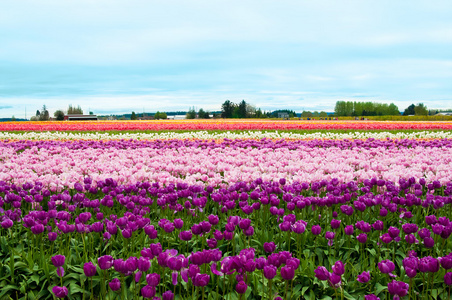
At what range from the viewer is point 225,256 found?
153 inches

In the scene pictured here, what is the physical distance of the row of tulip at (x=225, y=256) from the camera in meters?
2.83

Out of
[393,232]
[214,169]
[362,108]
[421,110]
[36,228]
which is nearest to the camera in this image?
[393,232]

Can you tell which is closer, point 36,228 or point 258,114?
point 36,228

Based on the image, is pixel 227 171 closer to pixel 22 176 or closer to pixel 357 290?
pixel 22 176

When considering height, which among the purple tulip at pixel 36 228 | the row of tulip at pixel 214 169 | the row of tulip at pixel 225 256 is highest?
the row of tulip at pixel 214 169

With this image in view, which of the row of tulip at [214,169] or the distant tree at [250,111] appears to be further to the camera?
the distant tree at [250,111]

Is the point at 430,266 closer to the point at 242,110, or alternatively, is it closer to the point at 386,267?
the point at 386,267

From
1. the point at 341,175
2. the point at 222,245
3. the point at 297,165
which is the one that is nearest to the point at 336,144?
the point at 297,165

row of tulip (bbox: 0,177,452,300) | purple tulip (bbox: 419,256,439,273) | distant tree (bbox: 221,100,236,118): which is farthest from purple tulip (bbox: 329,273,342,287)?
distant tree (bbox: 221,100,236,118)

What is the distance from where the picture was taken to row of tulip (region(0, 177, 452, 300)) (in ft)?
9.29

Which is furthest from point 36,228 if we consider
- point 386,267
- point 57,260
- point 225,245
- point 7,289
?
point 386,267

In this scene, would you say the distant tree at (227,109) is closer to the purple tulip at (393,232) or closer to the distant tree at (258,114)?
the distant tree at (258,114)

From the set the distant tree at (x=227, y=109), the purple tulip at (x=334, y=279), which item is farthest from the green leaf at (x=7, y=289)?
the distant tree at (x=227, y=109)

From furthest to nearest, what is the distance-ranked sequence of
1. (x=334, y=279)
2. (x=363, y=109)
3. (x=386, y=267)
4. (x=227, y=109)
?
(x=363, y=109) < (x=227, y=109) < (x=386, y=267) < (x=334, y=279)
